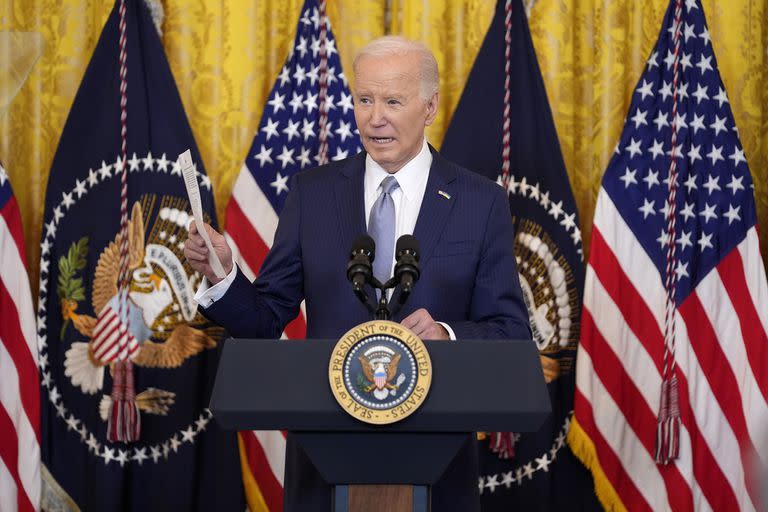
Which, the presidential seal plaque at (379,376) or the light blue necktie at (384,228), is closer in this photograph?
the presidential seal plaque at (379,376)

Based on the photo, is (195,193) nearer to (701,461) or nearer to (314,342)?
(314,342)

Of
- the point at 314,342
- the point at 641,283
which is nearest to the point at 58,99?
the point at 641,283

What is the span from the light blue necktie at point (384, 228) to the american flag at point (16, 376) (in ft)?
5.93

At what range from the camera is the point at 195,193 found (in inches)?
73.4

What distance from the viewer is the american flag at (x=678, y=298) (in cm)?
361

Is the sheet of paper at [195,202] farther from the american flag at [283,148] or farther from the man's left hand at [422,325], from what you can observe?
the american flag at [283,148]

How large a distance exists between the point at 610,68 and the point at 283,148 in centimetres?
126

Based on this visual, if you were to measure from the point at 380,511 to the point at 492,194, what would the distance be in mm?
905

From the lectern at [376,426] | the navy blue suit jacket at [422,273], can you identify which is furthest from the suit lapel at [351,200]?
the lectern at [376,426]

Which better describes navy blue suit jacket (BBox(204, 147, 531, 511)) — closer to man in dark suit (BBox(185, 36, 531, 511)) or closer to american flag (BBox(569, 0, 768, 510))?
man in dark suit (BBox(185, 36, 531, 511))

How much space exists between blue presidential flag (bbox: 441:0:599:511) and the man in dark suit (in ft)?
4.48

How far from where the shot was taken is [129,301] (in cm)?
360

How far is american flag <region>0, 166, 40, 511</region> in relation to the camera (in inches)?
137

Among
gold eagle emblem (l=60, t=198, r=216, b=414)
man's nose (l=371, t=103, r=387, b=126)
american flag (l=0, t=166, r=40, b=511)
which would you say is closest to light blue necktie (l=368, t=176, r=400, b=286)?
man's nose (l=371, t=103, r=387, b=126)
